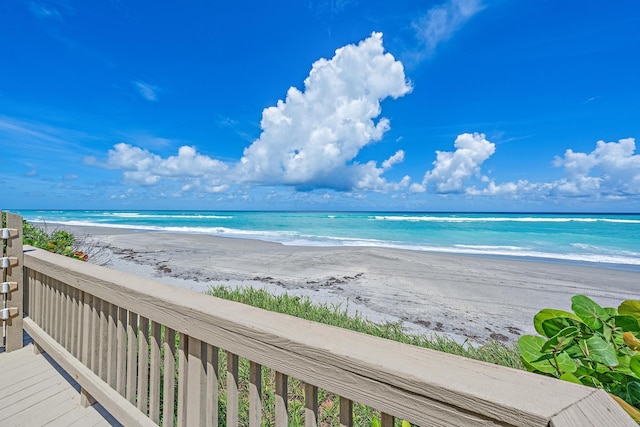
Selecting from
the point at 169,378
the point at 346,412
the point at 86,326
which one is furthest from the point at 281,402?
the point at 86,326

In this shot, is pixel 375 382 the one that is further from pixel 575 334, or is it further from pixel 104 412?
pixel 104 412

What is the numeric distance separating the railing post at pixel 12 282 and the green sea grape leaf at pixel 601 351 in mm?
4287

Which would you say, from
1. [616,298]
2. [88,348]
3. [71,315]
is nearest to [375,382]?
[88,348]

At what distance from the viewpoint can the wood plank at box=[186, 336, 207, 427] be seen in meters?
1.43

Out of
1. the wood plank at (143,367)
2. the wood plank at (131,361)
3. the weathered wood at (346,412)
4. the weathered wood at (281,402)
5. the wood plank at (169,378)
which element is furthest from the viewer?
the wood plank at (131,361)

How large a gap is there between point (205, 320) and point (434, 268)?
9.30 m

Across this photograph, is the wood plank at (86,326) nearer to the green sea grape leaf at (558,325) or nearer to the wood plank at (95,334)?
the wood plank at (95,334)

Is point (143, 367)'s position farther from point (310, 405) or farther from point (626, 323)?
point (626, 323)

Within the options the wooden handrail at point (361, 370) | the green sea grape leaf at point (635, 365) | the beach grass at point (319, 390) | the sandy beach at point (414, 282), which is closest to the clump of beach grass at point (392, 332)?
the beach grass at point (319, 390)

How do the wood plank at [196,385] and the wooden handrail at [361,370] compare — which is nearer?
the wooden handrail at [361,370]

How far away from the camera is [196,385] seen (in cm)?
144

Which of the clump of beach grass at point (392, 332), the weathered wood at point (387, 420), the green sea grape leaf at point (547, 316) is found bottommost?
the clump of beach grass at point (392, 332)

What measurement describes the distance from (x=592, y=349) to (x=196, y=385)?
1433mm

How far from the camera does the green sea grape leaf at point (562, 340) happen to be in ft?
2.91
